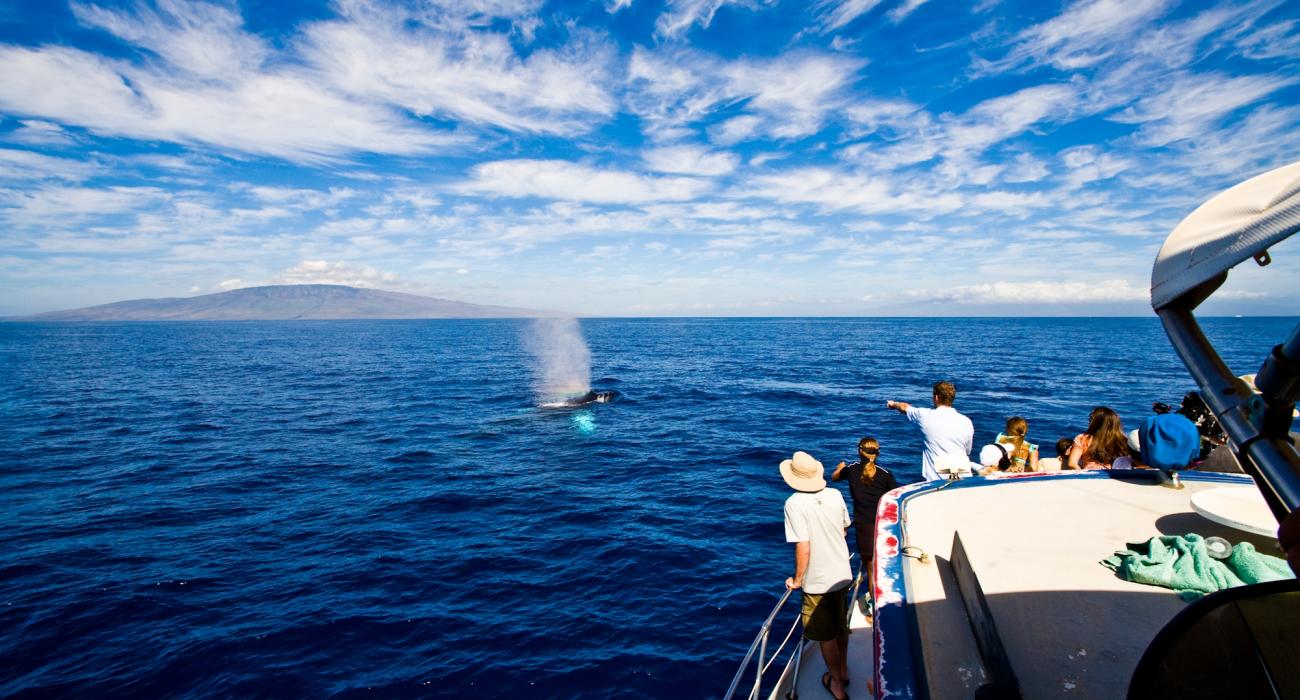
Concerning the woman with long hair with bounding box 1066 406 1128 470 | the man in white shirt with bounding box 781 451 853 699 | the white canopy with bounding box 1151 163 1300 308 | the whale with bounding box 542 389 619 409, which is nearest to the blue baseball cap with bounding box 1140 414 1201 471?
the woman with long hair with bounding box 1066 406 1128 470

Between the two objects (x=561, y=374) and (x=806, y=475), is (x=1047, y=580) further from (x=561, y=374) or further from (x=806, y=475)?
(x=561, y=374)

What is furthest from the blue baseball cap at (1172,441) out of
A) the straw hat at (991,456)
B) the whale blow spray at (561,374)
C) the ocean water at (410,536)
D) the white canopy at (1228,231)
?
the whale blow spray at (561,374)

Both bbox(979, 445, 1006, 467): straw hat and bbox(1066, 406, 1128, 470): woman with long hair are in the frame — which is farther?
bbox(979, 445, 1006, 467): straw hat

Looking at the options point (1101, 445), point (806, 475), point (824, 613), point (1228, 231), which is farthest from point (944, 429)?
point (1228, 231)

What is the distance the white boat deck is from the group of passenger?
56 centimetres

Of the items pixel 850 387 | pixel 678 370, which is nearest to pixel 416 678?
pixel 850 387

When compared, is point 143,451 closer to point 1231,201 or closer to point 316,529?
point 316,529

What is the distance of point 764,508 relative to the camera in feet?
67.4

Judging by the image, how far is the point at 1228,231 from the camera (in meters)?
2.01

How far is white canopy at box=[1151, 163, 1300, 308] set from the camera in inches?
72.5

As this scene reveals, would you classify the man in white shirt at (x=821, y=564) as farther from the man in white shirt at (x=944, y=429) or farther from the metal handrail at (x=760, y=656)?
the man in white shirt at (x=944, y=429)

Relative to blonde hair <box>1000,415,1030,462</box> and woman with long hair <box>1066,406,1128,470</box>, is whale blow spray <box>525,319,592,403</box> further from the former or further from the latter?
woman with long hair <box>1066,406,1128,470</box>

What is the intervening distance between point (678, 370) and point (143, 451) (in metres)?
48.0

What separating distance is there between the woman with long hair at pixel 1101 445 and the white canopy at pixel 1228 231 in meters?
8.52
